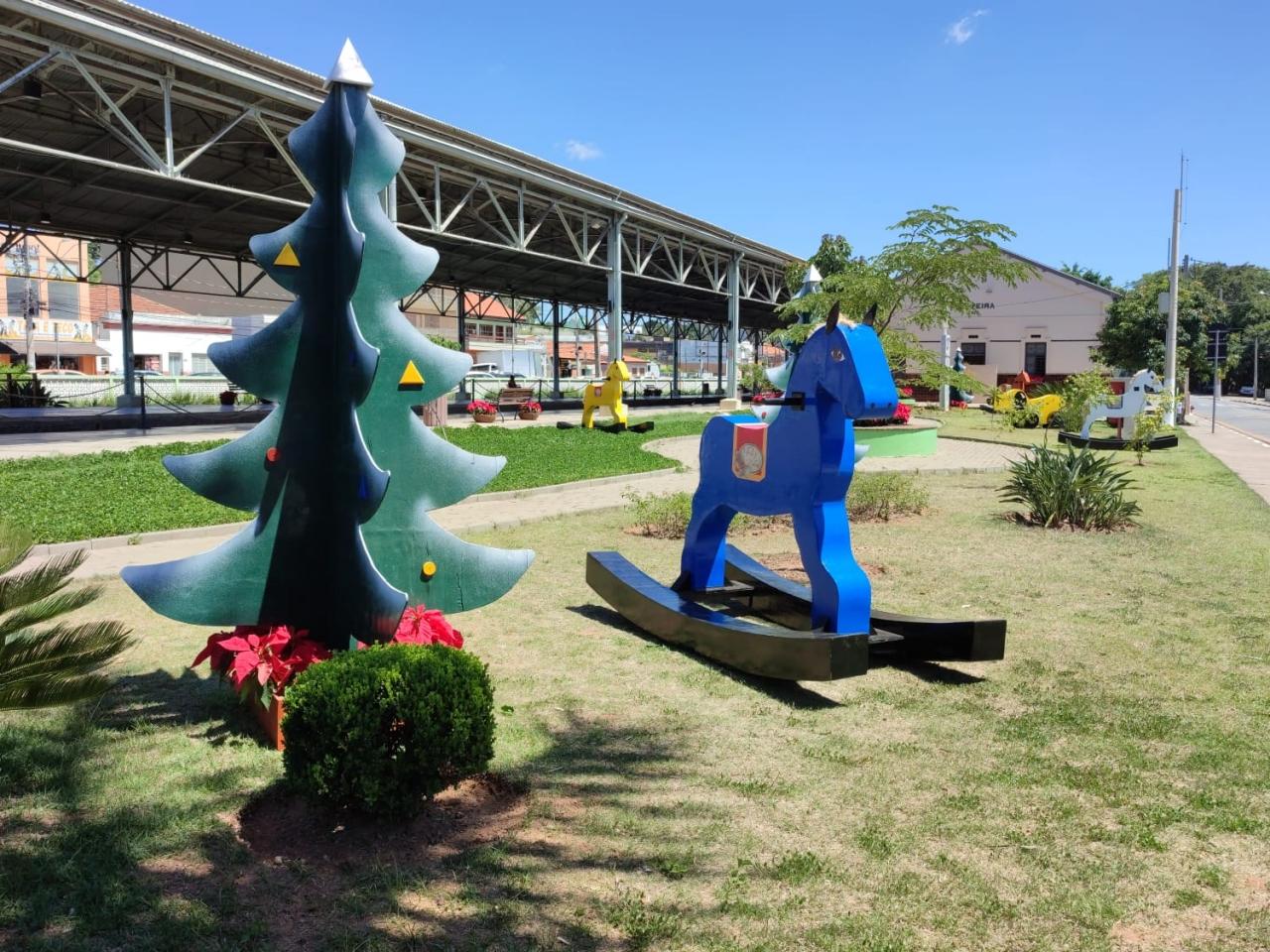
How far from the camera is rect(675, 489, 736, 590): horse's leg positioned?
6.12 metres

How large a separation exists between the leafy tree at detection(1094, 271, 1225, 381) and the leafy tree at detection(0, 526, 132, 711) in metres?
45.4

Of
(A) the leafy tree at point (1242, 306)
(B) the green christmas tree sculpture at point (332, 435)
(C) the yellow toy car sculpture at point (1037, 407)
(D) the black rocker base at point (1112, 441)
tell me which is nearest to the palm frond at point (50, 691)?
(B) the green christmas tree sculpture at point (332, 435)

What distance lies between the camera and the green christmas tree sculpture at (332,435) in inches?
163

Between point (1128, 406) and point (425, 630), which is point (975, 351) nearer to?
point (1128, 406)

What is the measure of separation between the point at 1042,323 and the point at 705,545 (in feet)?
151

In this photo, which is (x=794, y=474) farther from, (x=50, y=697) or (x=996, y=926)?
(x=50, y=697)

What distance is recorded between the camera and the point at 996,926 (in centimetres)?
271

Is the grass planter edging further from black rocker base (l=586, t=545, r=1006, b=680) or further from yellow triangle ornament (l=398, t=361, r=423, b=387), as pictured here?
yellow triangle ornament (l=398, t=361, r=423, b=387)

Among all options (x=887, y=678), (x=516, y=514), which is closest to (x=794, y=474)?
(x=887, y=678)

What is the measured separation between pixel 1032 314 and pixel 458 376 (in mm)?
47806

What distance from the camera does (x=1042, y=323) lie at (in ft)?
151

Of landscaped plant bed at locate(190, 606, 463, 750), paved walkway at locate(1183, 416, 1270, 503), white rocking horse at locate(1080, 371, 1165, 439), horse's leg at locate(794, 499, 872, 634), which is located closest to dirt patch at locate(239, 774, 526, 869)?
landscaped plant bed at locate(190, 606, 463, 750)

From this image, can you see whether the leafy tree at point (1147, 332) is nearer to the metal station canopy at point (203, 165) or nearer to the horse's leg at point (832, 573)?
the metal station canopy at point (203, 165)

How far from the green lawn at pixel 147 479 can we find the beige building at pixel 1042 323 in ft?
108
